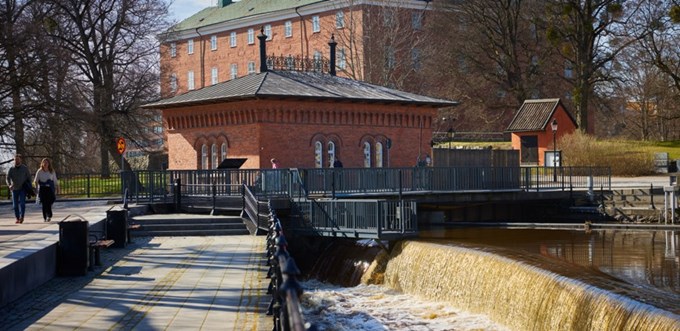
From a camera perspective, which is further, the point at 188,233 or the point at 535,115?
the point at 535,115

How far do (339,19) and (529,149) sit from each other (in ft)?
83.7

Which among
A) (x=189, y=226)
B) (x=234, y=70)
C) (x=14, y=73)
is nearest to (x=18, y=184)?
(x=189, y=226)

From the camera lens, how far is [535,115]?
5994 centimetres

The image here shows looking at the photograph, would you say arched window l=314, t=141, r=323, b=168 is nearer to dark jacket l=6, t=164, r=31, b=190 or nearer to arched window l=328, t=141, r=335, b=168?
arched window l=328, t=141, r=335, b=168

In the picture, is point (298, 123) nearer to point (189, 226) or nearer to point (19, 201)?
point (189, 226)

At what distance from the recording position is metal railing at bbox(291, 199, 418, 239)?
87.5 ft

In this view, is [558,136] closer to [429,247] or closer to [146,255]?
[429,247]

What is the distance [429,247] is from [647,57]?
51.5 m

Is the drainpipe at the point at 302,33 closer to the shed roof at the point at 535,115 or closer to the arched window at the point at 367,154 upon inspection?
the shed roof at the point at 535,115

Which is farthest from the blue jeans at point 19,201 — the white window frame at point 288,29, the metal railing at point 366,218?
the white window frame at point 288,29

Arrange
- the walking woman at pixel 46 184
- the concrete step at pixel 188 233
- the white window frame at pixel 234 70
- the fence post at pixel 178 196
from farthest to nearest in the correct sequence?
the white window frame at pixel 234 70 → the fence post at pixel 178 196 → the concrete step at pixel 188 233 → the walking woman at pixel 46 184

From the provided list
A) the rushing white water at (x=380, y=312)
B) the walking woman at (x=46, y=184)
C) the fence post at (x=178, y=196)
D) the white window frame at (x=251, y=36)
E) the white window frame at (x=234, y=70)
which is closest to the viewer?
the rushing white water at (x=380, y=312)

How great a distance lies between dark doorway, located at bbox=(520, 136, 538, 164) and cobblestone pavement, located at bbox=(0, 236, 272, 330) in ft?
135

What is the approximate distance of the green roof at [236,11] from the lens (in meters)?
92.5
